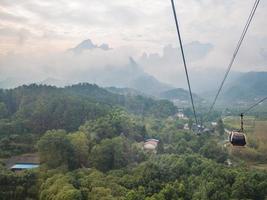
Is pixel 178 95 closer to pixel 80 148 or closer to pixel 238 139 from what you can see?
pixel 80 148

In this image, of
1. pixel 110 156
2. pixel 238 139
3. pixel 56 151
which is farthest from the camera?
pixel 110 156

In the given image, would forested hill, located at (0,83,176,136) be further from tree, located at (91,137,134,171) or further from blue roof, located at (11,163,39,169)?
tree, located at (91,137,134,171)

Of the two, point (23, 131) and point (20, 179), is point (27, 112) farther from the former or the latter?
point (20, 179)

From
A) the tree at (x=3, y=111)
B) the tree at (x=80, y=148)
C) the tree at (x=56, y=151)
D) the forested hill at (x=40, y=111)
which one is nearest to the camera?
the tree at (x=56, y=151)

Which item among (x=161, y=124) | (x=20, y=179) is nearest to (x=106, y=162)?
(x=20, y=179)

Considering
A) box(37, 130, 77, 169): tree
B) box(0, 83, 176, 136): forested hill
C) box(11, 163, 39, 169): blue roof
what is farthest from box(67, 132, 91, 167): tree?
box(0, 83, 176, 136): forested hill

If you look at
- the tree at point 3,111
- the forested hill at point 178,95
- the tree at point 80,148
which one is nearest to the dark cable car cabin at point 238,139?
the tree at point 80,148

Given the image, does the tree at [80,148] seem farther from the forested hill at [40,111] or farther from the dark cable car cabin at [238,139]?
the dark cable car cabin at [238,139]

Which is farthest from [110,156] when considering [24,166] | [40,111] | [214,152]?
[40,111]

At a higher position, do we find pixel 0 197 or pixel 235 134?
pixel 235 134
